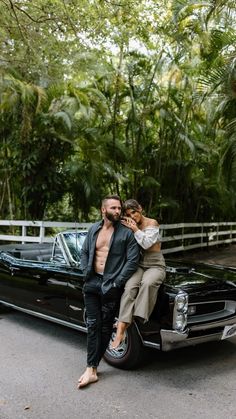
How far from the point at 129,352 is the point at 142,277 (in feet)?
2.73

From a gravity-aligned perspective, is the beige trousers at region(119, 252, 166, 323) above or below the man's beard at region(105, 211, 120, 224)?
below

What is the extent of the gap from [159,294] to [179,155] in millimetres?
9477

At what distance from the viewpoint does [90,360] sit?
14.7 feet

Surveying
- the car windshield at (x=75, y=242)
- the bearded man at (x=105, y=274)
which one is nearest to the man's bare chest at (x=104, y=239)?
the bearded man at (x=105, y=274)

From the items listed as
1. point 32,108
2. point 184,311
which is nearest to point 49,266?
point 184,311

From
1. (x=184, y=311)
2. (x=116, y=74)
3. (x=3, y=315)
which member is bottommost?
(x=3, y=315)

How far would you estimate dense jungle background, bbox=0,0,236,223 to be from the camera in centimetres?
1009

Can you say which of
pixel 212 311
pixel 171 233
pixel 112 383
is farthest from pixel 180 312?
pixel 171 233

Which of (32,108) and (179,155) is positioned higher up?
(32,108)

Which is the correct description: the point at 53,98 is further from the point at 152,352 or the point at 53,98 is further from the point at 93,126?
the point at 152,352

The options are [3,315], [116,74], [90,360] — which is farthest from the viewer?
[116,74]

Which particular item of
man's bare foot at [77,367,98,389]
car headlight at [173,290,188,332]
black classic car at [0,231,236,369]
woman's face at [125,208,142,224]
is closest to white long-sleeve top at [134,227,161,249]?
woman's face at [125,208,142,224]

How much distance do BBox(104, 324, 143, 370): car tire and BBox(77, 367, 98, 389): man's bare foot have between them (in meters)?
0.42

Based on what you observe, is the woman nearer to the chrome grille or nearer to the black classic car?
the black classic car
